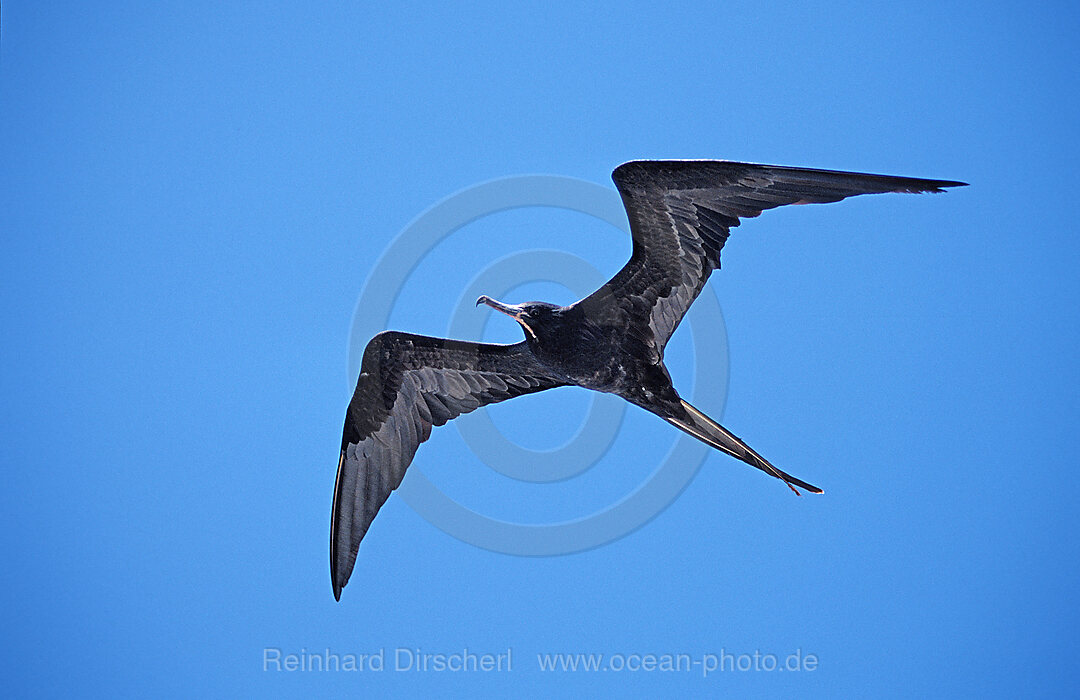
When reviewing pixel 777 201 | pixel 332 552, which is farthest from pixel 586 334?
pixel 332 552

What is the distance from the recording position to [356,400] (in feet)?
18.1

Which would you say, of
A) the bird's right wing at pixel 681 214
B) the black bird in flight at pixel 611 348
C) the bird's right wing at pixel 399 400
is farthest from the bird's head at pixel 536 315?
the bird's right wing at pixel 399 400

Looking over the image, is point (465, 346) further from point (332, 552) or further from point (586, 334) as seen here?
point (332, 552)

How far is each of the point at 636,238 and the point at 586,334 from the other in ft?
1.89

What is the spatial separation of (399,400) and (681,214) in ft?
6.69

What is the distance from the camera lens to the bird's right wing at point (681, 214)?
4.45 m

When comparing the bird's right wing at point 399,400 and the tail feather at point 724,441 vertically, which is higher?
the bird's right wing at point 399,400

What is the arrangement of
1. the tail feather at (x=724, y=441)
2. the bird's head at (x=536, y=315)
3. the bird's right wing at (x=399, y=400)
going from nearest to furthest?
the tail feather at (x=724, y=441), the bird's head at (x=536, y=315), the bird's right wing at (x=399, y=400)

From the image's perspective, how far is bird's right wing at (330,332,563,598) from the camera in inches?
211

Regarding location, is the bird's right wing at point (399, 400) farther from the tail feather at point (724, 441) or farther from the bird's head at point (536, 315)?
the tail feather at point (724, 441)

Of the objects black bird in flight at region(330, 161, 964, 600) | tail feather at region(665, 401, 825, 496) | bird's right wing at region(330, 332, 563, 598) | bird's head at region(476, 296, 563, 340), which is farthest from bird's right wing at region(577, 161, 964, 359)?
bird's right wing at region(330, 332, 563, 598)

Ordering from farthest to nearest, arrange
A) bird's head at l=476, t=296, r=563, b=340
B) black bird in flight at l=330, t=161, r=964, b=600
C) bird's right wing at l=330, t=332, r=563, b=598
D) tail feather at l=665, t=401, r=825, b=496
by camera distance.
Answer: bird's right wing at l=330, t=332, r=563, b=598 → bird's head at l=476, t=296, r=563, b=340 → black bird in flight at l=330, t=161, r=964, b=600 → tail feather at l=665, t=401, r=825, b=496

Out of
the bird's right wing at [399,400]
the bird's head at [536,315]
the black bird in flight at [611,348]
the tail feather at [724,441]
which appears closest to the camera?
the tail feather at [724,441]

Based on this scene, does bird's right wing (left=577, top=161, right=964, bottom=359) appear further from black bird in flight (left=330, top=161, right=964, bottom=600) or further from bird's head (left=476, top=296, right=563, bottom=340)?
bird's head (left=476, top=296, right=563, bottom=340)
